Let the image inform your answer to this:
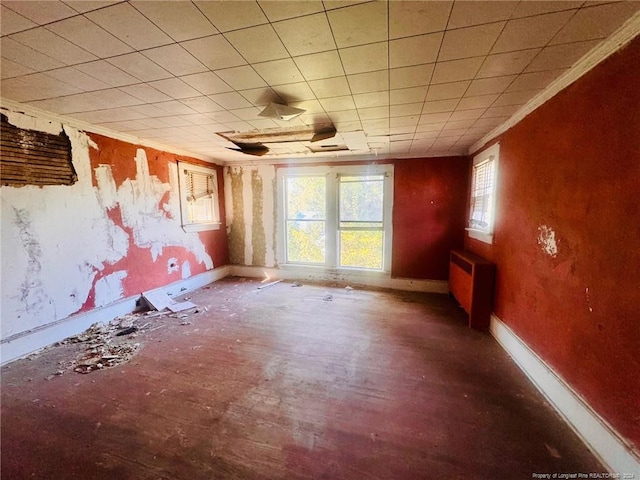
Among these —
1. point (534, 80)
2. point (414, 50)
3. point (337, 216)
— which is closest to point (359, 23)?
point (414, 50)

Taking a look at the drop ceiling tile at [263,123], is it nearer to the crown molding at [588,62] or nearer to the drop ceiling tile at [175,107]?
the drop ceiling tile at [175,107]

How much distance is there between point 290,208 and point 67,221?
3.32 meters

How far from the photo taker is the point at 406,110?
2.55 m

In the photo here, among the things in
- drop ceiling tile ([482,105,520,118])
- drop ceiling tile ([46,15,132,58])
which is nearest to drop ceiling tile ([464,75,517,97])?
drop ceiling tile ([482,105,520,118])

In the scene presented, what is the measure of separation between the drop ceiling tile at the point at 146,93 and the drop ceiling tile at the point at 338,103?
1375 millimetres

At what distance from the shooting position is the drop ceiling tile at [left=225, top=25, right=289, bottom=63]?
4.73ft

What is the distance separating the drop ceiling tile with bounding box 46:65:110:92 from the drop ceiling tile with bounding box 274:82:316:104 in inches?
54.4

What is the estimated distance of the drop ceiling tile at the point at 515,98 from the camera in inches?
85.7

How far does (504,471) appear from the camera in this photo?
1438mm

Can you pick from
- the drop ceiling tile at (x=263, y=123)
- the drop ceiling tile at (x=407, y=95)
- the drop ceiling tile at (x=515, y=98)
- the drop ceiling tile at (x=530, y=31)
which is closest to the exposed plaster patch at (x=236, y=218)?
the drop ceiling tile at (x=263, y=123)

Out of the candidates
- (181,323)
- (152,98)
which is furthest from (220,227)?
(152,98)

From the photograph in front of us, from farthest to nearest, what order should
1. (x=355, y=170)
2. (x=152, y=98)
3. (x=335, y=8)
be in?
1. (x=355, y=170)
2. (x=152, y=98)
3. (x=335, y=8)

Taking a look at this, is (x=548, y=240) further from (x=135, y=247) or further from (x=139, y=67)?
(x=135, y=247)

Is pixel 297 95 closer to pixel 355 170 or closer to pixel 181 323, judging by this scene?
pixel 355 170
